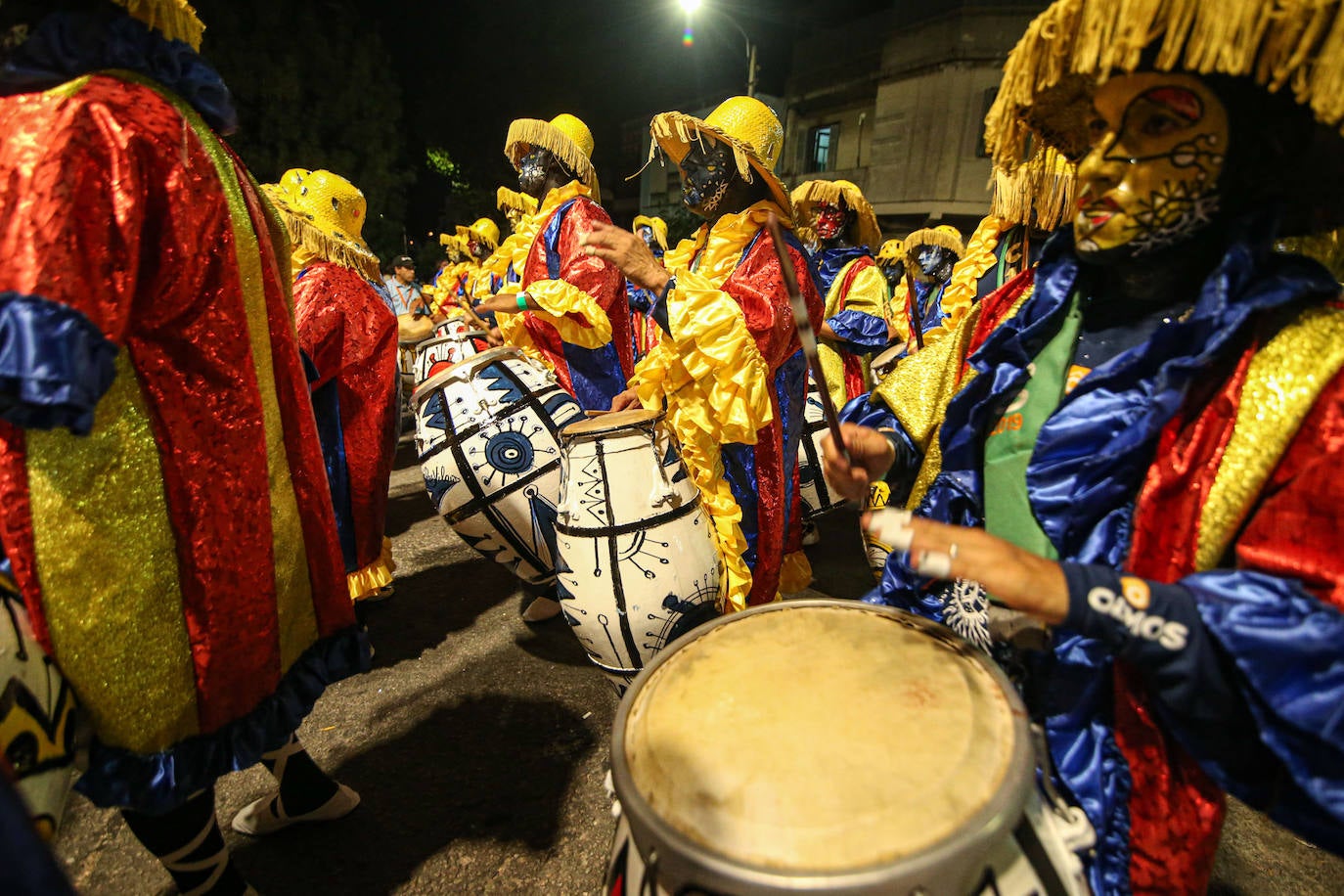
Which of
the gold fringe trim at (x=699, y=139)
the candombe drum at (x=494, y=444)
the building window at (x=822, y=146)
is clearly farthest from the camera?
the building window at (x=822, y=146)

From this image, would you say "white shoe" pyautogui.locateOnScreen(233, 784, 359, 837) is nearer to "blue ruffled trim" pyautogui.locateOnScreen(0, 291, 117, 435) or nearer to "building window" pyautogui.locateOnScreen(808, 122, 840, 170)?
"blue ruffled trim" pyautogui.locateOnScreen(0, 291, 117, 435)

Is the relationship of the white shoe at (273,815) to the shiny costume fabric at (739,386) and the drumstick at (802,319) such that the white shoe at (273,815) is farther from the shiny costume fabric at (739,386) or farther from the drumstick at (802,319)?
the drumstick at (802,319)

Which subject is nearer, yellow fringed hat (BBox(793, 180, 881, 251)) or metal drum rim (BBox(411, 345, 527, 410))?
metal drum rim (BBox(411, 345, 527, 410))

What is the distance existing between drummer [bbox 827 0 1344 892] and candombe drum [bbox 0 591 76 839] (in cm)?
141

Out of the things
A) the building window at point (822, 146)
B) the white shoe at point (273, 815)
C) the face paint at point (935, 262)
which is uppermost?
the building window at point (822, 146)

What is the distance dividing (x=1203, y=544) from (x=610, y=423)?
1.44 metres

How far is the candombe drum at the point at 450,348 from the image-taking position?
3016 millimetres

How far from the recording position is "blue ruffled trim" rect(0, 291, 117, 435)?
95cm

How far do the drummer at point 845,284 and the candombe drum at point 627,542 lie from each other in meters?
1.71

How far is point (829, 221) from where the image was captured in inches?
187

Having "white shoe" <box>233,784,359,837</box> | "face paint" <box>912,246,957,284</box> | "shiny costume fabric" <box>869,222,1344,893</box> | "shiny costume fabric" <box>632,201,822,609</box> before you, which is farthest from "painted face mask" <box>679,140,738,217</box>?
"face paint" <box>912,246,957,284</box>

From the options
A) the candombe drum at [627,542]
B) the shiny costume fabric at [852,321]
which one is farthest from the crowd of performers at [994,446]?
the shiny costume fabric at [852,321]

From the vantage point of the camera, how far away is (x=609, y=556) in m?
1.83

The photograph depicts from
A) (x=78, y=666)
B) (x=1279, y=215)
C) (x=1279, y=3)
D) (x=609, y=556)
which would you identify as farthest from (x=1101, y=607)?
(x=78, y=666)
